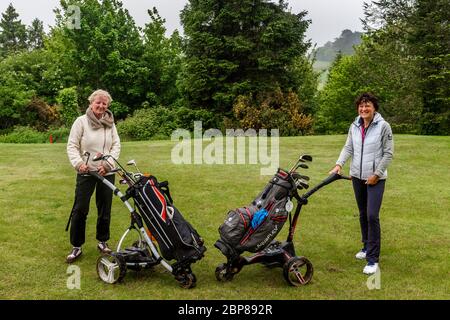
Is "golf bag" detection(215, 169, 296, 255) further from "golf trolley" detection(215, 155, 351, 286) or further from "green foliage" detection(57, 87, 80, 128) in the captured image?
"green foliage" detection(57, 87, 80, 128)

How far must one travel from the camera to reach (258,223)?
14.7 feet

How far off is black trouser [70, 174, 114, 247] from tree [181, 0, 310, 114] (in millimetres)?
19519

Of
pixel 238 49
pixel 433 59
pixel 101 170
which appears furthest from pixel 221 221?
pixel 433 59

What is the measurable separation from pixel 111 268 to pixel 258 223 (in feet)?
4.92

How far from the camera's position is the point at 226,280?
475cm

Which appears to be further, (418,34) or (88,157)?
(418,34)

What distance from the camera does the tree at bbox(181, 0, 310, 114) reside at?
80.9 ft

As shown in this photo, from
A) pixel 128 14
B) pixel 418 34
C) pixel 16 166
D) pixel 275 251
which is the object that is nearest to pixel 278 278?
pixel 275 251

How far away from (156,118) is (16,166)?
14.3 m

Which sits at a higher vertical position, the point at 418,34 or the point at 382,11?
the point at 382,11
